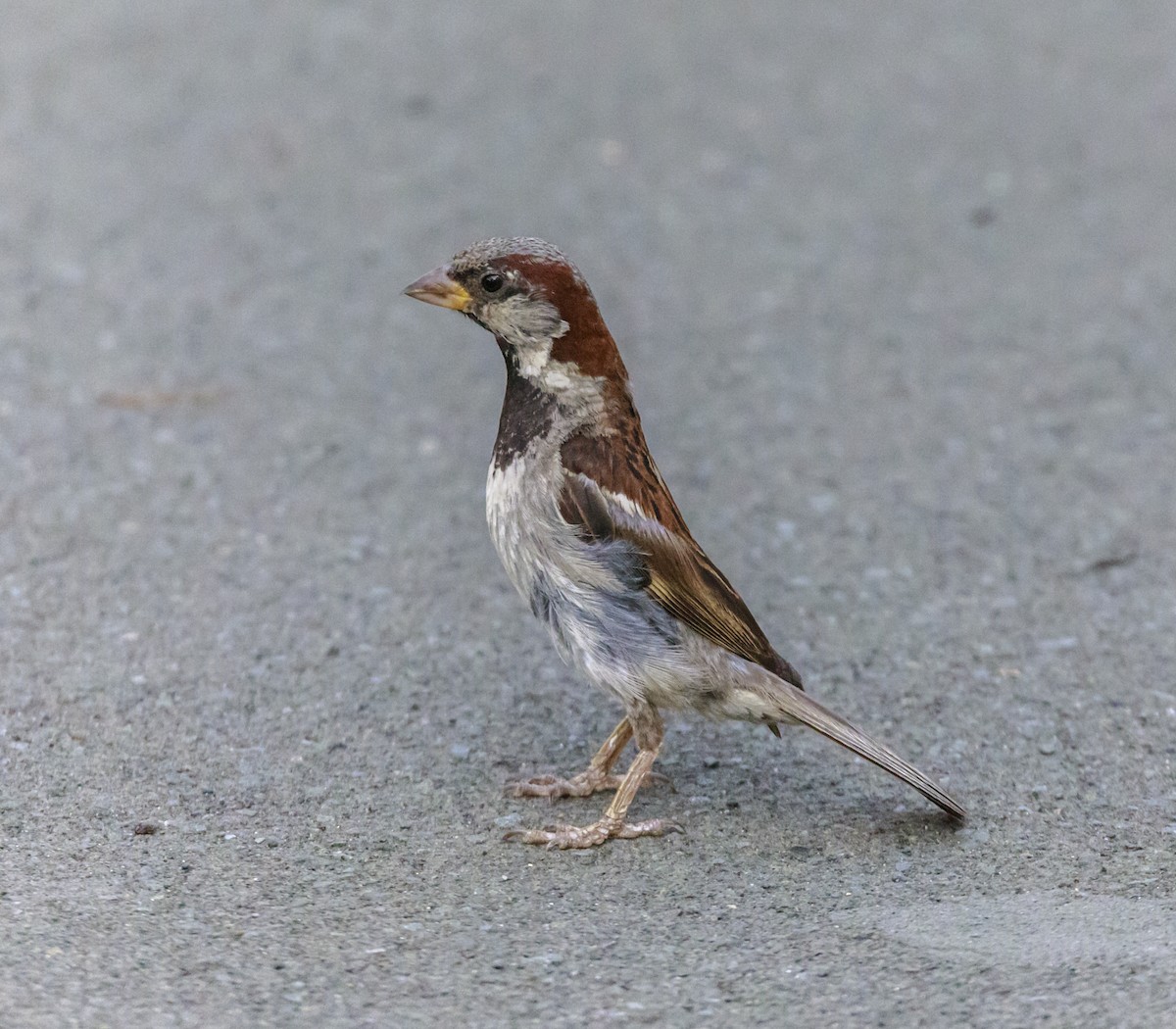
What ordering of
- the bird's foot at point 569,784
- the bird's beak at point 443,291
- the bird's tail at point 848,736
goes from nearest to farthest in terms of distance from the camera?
the bird's tail at point 848,736 < the bird's beak at point 443,291 < the bird's foot at point 569,784

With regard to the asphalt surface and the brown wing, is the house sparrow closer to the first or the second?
the brown wing

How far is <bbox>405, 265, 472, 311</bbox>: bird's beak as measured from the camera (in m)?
4.36

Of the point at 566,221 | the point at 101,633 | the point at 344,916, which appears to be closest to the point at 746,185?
the point at 566,221

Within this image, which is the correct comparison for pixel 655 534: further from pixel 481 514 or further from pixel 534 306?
pixel 481 514

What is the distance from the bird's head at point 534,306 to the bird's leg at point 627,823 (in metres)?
0.86

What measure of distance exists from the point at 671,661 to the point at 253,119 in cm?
569

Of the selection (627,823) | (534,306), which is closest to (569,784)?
→ (627,823)

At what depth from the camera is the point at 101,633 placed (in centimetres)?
520

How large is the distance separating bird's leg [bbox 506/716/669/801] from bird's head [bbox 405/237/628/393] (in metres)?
0.92

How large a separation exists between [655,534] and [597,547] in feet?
0.49

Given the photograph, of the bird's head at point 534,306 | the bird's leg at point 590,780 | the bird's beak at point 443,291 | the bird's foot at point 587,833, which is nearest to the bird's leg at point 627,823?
the bird's foot at point 587,833

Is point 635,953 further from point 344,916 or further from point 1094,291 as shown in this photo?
point 1094,291

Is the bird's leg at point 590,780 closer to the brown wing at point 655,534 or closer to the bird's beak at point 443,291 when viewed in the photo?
the brown wing at point 655,534

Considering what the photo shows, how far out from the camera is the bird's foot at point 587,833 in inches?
166
